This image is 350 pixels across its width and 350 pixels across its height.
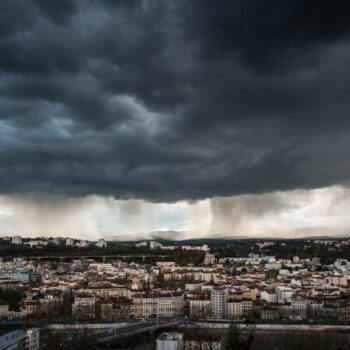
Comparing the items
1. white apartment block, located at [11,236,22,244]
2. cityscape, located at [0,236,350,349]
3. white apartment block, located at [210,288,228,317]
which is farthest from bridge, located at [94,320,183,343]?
white apartment block, located at [11,236,22,244]

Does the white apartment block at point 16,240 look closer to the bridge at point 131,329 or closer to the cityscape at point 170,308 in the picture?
the cityscape at point 170,308

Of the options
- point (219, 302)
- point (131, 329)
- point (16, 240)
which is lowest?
point (131, 329)

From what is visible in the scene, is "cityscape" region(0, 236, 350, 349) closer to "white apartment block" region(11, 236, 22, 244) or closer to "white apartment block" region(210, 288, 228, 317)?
"white apartment block" region(210, 288, 228, 317)

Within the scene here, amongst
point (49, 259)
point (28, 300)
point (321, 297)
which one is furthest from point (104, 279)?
point (49, 259)

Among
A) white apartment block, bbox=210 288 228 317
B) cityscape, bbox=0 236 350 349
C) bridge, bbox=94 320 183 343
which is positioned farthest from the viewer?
white apartment block, bbox=210 288 228 317

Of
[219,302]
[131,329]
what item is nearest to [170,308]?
[219,302]

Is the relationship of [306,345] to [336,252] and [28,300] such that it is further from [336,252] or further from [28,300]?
[336,252]

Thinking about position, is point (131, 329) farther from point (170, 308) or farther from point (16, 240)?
point (16, 240)

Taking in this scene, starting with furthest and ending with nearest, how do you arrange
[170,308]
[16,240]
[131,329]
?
[16,240], [170,308], [131,329]
